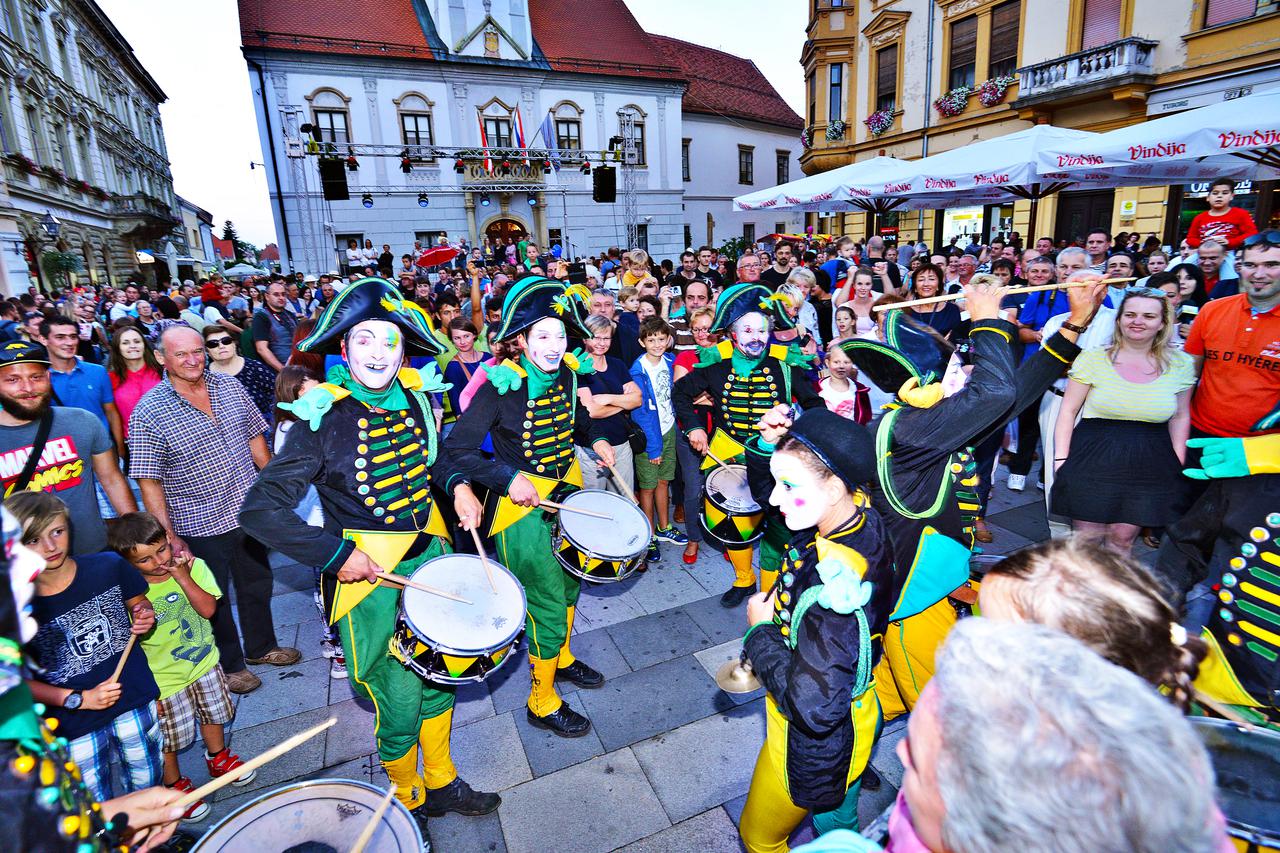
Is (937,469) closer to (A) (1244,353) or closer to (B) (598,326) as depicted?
(A) (1244,353)

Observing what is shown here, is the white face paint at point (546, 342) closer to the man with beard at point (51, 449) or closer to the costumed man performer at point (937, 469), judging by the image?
the costumed man performer at point (937, 469)

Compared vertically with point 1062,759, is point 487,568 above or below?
below

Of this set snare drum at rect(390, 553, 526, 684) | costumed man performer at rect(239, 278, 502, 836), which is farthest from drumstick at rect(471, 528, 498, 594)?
costumed man performer at rect(239, 278, 502, 836)

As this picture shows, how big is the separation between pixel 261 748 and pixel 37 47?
35.5 metres

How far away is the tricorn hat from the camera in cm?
284

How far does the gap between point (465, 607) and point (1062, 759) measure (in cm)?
245

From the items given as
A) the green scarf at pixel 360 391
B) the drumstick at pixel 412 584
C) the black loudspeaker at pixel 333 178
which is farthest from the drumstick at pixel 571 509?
the black loudspeaker at pixel 333 178

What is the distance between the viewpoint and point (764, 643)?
2215mm

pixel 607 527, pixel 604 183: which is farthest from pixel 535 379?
pixel 604 183

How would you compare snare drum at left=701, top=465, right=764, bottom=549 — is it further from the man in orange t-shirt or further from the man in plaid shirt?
the man in plaid shirt

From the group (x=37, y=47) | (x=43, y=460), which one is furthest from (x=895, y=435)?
(x=37, y=47)

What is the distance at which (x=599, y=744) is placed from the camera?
3.58m

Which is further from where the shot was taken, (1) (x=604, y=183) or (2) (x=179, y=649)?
(1) (x=604, y=183)

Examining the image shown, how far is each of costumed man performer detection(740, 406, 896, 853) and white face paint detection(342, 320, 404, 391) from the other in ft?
5.73
